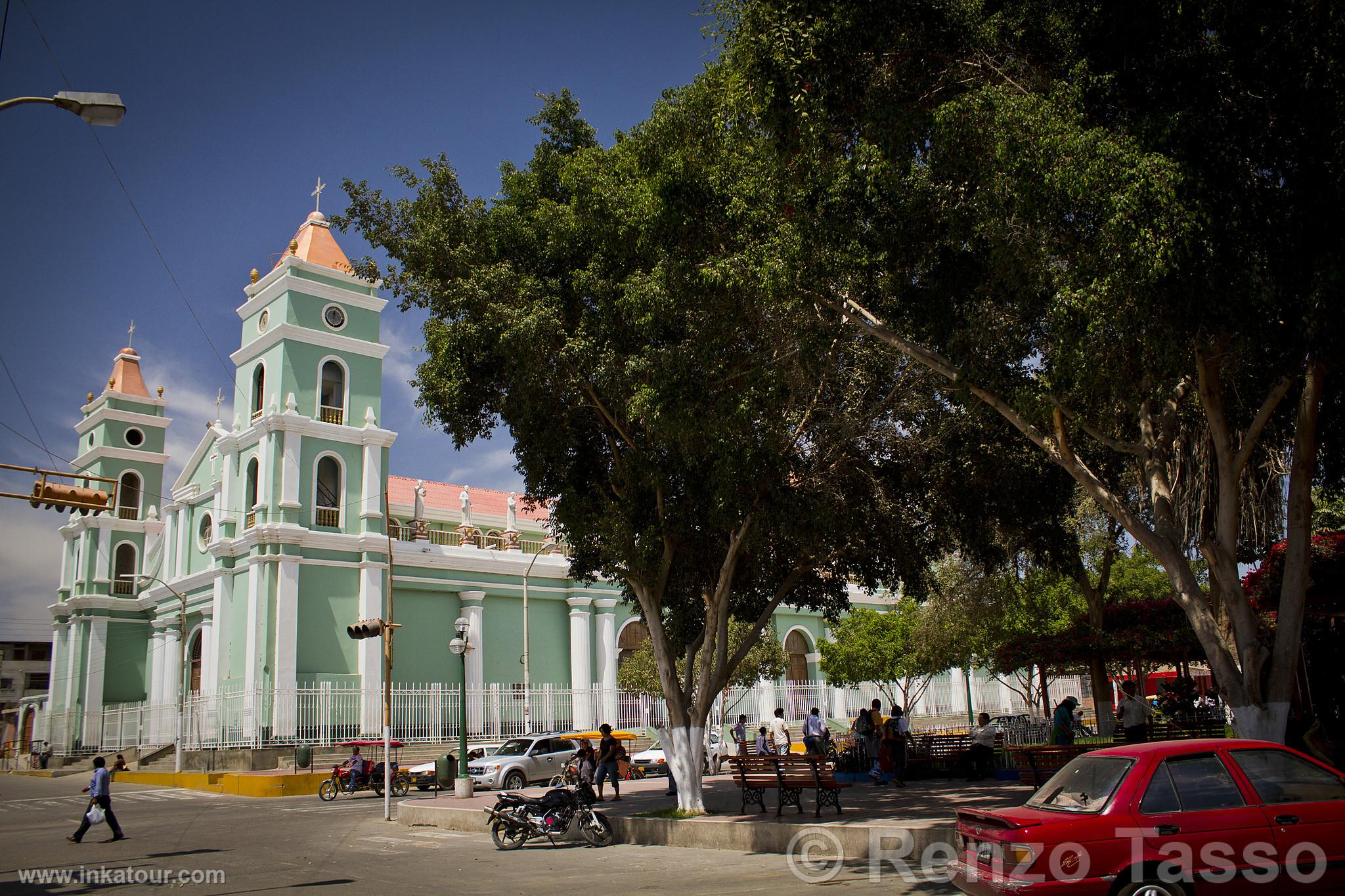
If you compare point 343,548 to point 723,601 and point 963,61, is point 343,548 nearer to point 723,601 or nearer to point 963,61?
point 723,601

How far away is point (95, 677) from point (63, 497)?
34.8m

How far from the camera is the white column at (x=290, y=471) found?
1257 inches

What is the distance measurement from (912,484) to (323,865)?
30.3 feet

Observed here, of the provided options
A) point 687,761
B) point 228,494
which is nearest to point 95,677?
point 228,494

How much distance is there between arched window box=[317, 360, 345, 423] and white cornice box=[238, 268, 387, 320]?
2268 mm

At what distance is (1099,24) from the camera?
8.98 metres

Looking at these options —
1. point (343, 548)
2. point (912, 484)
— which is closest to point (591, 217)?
point (912, 484)

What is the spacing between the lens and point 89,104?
8031mm

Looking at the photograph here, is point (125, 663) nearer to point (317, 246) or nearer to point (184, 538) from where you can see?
point (184, 538)

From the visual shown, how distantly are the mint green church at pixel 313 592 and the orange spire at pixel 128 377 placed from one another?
3.02 metres

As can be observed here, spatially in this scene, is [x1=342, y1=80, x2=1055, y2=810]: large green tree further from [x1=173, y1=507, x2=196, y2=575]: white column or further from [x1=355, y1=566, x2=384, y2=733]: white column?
[x1=173, y1=507, x2=196, y2=575]: white column

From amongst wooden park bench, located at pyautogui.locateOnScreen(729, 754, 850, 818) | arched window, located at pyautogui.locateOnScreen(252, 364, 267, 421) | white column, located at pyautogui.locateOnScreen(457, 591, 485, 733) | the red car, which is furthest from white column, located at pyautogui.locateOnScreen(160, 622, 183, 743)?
the red car
